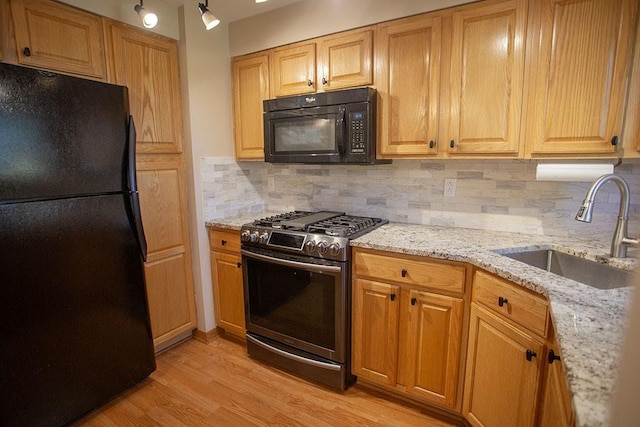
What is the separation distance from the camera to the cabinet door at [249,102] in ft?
7.91

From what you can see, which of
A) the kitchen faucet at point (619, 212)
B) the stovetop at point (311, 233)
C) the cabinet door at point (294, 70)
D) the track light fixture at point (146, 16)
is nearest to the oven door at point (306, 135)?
the cabinet door at point (294, 70)

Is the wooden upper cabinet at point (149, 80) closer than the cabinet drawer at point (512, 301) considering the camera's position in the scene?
No

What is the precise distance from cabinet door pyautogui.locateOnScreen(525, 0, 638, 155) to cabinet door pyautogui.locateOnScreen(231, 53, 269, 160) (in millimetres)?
1631

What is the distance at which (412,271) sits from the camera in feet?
5.68

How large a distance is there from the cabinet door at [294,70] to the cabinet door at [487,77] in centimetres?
87

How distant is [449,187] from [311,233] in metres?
0.93

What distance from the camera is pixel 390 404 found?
6.33ft

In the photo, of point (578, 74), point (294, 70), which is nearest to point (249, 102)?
point (294, 70)

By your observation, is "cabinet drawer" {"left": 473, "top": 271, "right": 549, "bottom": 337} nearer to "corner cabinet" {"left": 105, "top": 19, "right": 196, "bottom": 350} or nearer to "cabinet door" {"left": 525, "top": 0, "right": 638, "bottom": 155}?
"cabinet door" {"left": 525, "top": 0, "right": 638, "bottom": 155}

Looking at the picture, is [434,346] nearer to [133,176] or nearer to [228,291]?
[228,291]

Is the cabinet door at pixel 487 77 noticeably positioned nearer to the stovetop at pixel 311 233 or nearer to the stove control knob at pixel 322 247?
the stovetop at pixel 311 233

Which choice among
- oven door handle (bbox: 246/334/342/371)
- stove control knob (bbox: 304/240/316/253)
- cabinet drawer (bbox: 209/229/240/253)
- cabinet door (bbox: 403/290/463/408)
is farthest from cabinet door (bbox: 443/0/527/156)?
cabinet drawer (bbox: 209/229/240/253)

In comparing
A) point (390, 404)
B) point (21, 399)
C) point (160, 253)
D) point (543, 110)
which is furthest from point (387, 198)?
point (21, 399)

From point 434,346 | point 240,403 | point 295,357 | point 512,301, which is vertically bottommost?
point 240,403
